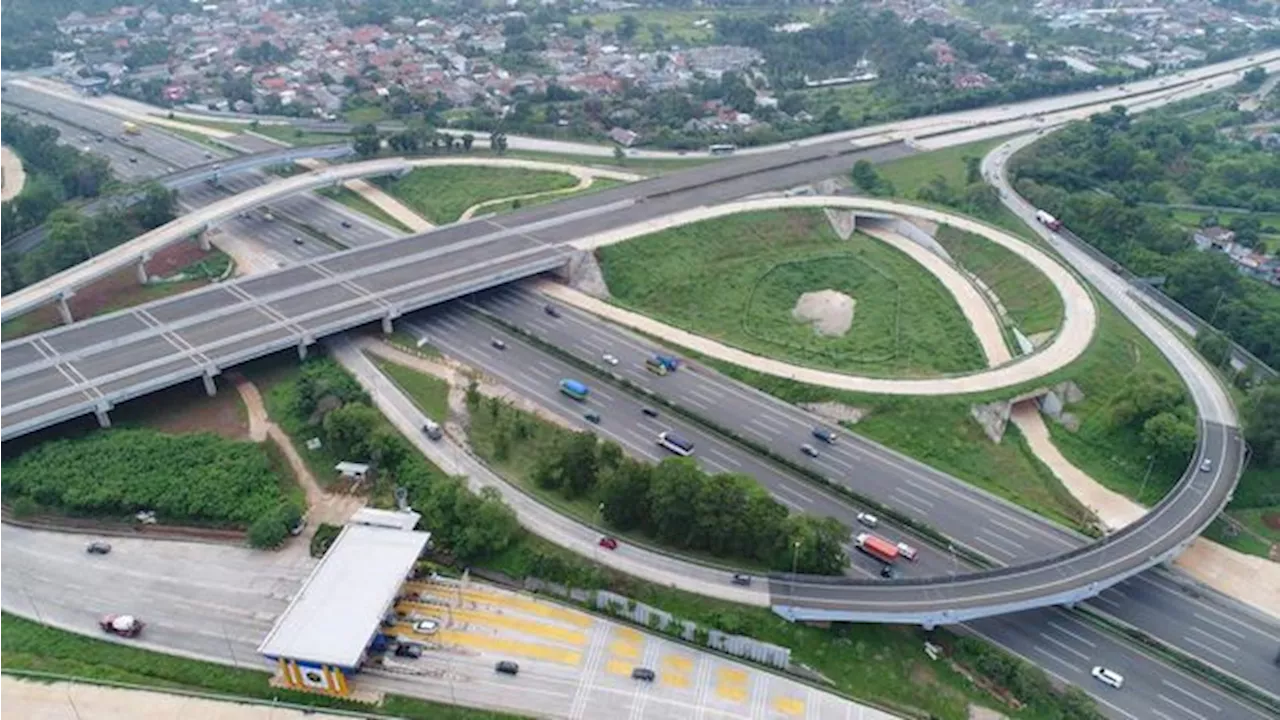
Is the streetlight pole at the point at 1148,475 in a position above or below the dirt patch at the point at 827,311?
below

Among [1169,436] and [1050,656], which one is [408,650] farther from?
[1169,436]

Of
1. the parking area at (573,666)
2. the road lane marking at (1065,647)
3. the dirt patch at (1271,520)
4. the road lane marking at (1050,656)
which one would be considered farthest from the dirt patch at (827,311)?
the parking area at (573,666)

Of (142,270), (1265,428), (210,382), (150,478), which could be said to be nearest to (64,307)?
(142,270)

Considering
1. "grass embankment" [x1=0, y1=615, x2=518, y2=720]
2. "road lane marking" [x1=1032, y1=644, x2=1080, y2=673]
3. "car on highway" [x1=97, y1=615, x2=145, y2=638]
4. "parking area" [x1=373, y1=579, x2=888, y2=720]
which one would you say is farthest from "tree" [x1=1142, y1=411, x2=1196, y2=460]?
"car on highway" [x1=97, y1=615, x2=145, y2=638]

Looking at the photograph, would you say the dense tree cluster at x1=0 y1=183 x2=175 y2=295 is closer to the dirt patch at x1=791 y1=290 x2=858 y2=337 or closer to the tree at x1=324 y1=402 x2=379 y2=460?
the tree at x1=324 y1=402 x2=379 y2=460

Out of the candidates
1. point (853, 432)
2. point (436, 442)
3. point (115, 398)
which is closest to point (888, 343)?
point (853, 432)

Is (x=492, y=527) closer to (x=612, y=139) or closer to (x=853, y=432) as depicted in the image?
(x=853, y=432)

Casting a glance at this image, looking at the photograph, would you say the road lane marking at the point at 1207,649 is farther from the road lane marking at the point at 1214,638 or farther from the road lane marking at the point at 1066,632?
the road lane marking at the point at 1066,632
